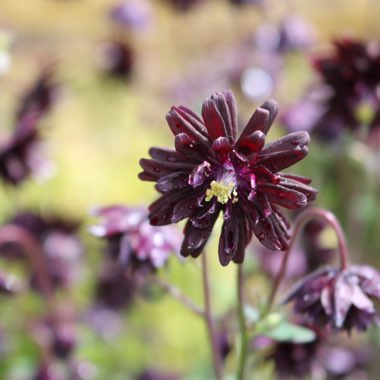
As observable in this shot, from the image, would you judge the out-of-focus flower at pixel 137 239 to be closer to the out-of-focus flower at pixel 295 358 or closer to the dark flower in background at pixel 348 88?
the out-of-focus flower at pixel 295 358

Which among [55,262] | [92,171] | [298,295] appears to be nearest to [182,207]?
[298,295]

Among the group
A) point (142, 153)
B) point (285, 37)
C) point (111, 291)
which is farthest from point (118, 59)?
point (111, 291)

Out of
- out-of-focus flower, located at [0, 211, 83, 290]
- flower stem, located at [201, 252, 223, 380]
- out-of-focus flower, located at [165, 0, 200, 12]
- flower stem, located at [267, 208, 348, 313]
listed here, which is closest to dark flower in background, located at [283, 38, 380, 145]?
flower stem, located at [267, 208, 348, 313]

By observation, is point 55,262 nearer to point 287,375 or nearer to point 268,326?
point 287,375

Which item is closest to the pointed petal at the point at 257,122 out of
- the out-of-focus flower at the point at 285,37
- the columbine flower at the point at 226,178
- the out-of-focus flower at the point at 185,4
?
the columbine flower at the point at 226,178

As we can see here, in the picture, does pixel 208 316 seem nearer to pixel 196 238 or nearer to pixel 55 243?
pixel 196 238

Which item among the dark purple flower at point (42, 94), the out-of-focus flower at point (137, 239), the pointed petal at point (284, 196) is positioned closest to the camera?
the pointed petal at point (284, 196)
